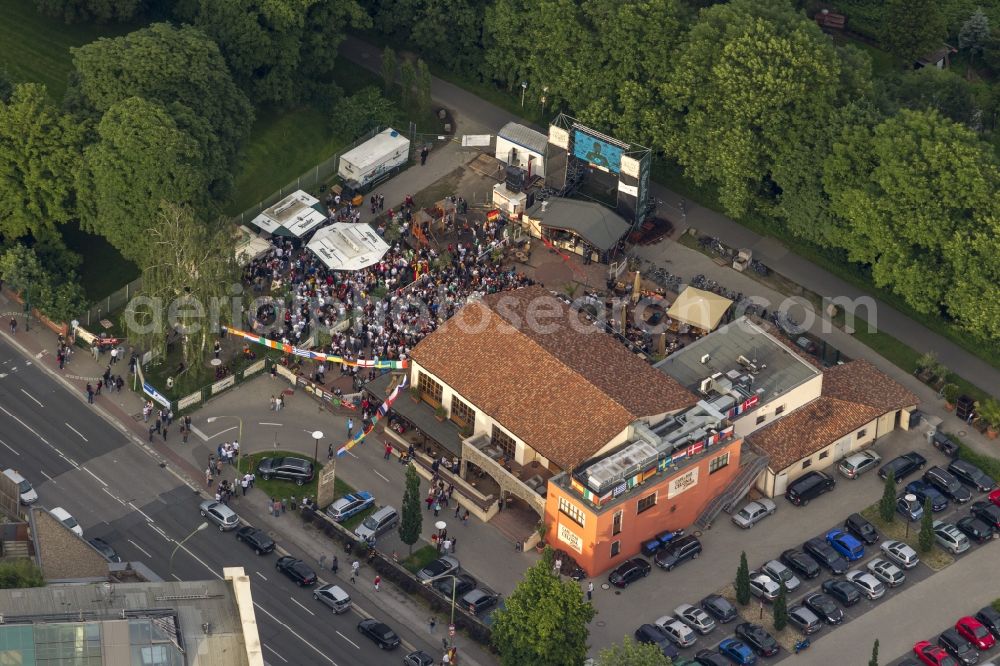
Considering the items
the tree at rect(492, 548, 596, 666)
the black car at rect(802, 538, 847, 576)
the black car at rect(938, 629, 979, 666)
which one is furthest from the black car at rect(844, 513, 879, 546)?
the tree at rect(492, 548, 596, 666)

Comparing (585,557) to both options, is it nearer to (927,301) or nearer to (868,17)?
(927,301)

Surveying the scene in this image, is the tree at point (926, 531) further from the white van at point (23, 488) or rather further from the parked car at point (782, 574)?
the white van at point (23, 488)

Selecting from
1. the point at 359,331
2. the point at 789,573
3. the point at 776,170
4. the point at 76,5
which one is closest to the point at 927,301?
the point at 776,170

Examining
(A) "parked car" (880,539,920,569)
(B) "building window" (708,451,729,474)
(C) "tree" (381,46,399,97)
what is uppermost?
(C) "tree" (381,46,399,97)

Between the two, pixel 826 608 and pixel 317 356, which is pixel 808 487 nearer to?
pixel 826 608

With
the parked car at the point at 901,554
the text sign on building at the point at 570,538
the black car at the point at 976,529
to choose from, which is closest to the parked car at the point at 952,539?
the black car at the point at 976,529

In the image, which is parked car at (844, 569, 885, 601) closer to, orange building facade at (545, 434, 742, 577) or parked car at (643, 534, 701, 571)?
parked car at (643, 534, 701, 571)
